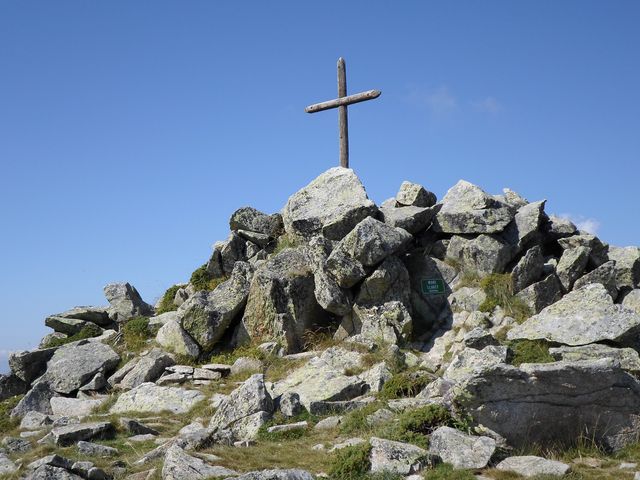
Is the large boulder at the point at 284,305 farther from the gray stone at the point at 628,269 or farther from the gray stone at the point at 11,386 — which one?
the gray stone at the point at 628,269

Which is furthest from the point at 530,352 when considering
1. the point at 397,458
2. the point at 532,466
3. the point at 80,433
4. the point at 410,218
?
the point at 80,433

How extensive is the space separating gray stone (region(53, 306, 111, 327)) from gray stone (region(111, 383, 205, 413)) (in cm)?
973

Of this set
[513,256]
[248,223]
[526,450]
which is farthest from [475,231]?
[526,450]

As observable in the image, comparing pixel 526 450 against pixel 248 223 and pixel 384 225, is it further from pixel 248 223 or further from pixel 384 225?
pixel 248 223

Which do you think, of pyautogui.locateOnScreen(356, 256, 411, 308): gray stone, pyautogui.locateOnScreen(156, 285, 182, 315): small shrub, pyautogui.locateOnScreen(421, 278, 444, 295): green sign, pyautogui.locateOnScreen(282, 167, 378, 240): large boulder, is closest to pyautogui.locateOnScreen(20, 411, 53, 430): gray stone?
pyautogui.locateOnScreen(156, 285, 182, 315): small shrub

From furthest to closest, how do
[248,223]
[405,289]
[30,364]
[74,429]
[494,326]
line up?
[248,223]
[30,364]
[405,289]
[494,326]
[74,429]

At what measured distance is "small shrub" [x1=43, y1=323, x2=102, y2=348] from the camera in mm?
31750

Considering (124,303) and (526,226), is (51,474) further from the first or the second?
(526,226)

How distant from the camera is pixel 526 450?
569 inches

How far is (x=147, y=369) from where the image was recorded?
2536 centimetres

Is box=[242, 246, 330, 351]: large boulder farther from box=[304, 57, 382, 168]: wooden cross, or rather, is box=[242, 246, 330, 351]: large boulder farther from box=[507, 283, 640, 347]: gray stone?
box=[507, 283, 640, 347]: gray stone

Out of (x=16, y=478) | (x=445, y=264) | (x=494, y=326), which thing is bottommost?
(x=16, y=478)

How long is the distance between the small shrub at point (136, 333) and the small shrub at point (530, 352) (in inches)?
624

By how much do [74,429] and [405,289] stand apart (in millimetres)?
13379
